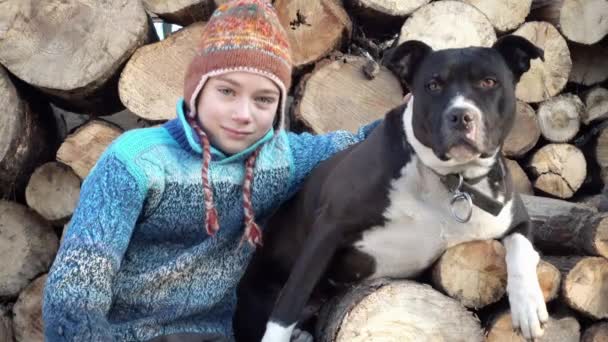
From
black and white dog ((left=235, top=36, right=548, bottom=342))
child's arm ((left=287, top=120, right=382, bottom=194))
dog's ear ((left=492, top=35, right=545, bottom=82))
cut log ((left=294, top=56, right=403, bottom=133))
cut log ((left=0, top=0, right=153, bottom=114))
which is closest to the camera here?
black and white dog ((left=235, top=36, right=548, bottom=342))

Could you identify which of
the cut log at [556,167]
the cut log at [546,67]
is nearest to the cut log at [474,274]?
the cut log at [556,167]

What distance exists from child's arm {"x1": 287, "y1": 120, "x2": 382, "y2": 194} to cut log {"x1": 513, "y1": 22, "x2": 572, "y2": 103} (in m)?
0.95

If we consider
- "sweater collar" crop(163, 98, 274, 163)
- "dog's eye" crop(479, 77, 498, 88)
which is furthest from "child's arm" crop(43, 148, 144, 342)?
"dog's eye" crop(479, 77, 498, 88)

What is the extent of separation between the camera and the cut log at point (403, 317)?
193 centimetres

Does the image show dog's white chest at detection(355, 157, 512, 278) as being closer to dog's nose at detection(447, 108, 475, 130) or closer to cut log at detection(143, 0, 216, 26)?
dog's nose at detection(447, 108, 475, 130)

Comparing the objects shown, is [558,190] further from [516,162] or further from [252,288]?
[252,288]

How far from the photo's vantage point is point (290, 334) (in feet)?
6.84

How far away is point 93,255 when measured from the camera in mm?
1938

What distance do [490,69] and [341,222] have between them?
658 millimetres

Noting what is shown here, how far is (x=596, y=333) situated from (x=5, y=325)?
2.61 m

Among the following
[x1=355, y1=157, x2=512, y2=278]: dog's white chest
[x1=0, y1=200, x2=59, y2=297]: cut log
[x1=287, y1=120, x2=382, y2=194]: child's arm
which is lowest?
[x1=0, y1=200, x2=59, y2=297]: cut log

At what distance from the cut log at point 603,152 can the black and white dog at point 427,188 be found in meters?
1.24

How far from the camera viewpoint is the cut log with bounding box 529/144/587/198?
3.16 meters

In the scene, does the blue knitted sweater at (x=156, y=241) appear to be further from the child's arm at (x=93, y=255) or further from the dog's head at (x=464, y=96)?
the dog's head at (x=464, y=96)
